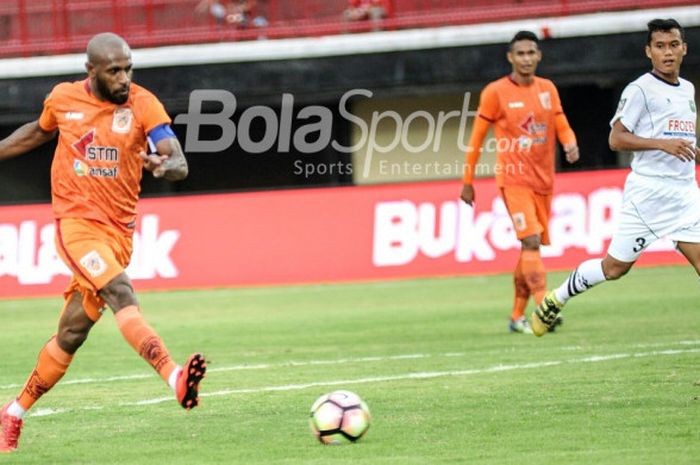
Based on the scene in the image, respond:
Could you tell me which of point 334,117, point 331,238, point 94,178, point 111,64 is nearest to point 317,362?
point 94,178

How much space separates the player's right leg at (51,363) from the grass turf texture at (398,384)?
0.51 feet

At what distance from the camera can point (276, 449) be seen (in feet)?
24.7

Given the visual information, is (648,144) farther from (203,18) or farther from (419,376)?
(203,18)

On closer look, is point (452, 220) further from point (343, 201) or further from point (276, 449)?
point (276, 449)

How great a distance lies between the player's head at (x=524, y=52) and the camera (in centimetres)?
1336

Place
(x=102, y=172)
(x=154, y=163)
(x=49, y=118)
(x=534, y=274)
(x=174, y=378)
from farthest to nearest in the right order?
1. (x=534, y=274)
2. (x=49, y=118)
3. (x=102, y=172)
4. (x=154, y=163)
5. (x=174, y=378)

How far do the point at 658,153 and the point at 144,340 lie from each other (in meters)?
4.30

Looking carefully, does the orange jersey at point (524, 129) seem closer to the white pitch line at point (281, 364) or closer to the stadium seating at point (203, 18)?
the white pitch line at point (281, 364)

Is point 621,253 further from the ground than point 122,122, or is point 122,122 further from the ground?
point 122,122

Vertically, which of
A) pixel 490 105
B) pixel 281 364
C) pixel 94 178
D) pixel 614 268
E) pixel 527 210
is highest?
pixel 94 178

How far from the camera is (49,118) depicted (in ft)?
26.3

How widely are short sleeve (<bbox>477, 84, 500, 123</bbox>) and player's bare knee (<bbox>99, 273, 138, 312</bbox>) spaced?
6.71 metres

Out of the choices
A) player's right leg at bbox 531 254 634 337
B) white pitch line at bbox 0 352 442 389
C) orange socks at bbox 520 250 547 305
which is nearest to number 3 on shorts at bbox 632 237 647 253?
player's right leg at bbox 531 254 634 337

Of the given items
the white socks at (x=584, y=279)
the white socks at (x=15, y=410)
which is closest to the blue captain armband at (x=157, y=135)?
the white socks at (x=15, y=410)
